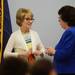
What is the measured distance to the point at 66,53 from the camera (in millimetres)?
2459

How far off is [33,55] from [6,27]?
864 millimetres

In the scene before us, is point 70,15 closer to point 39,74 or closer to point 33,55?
point 33,55

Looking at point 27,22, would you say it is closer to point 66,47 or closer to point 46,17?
point 66,47

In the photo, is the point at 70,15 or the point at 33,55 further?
the point at 33,55

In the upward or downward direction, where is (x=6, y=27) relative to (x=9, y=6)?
downward

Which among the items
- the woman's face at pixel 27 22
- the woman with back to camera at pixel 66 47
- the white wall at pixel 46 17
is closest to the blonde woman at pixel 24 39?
the woman's face at pixel 27 22

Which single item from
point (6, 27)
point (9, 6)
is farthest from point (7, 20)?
point (9, 6)

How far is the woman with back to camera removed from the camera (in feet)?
8.05

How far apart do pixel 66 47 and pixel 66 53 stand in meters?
0.05

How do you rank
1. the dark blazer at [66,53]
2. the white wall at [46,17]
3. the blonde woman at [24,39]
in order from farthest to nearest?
the white wall at [46,17] < the blonde woman at [24,39] < the dark blazer at [66,53]

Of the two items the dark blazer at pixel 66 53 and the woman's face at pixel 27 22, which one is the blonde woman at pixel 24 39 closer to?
the woman's face at pixel 27 22

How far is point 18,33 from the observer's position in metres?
3.09

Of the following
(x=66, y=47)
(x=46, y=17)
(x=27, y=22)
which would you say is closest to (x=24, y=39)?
(x=27, y=22)

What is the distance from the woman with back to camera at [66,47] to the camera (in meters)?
2.46
